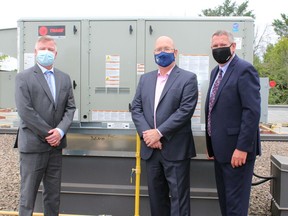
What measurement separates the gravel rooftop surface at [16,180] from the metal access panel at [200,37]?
2.27 metres

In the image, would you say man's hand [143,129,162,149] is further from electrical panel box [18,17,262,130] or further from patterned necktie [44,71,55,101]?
patterned necktie [44,71,55,101]

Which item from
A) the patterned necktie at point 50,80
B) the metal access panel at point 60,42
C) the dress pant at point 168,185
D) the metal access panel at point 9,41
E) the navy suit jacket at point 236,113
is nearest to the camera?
the navy suit jacket at point 236,113

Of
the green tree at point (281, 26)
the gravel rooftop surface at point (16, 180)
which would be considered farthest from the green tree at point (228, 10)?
the gravel rooftop surface at point (16, 180)

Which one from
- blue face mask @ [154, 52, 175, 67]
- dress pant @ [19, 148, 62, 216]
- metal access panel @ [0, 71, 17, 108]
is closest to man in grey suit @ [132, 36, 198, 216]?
blue face mask @ [154, 52, 175, 67]

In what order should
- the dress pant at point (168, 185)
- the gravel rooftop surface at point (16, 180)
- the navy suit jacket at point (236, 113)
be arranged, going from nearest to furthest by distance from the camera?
the navy suit jacket at point (236, 113) < the dress pant at point (168, 185) < the gravel rooftop surface at point (16, 180)

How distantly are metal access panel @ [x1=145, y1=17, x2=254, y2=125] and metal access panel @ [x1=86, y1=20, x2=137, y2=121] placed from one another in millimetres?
320

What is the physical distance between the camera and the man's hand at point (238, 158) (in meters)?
3.16

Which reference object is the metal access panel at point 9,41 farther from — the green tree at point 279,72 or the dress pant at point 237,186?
the green tree at point 279,72

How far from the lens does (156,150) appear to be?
3545 millimetres

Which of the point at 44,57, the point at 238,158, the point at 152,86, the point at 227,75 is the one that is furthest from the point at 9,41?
the point at 238,158

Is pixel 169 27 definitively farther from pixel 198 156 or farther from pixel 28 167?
pixel 28 167

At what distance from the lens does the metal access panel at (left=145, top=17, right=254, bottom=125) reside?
13.9 ft

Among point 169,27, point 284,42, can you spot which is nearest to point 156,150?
point 169,27

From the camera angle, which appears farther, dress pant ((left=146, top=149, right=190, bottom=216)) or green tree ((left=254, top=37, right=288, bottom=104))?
green tree ((left=254, top=37, right=288, bottom=104))
